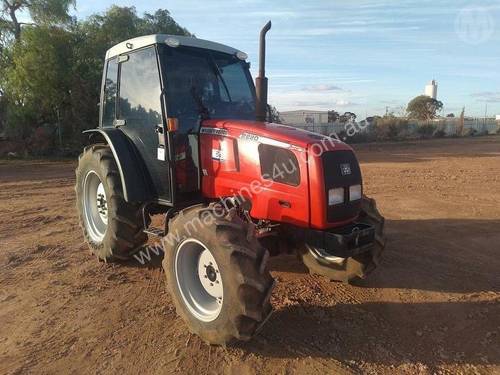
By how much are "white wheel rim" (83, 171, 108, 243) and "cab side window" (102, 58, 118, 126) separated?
2.42 ft

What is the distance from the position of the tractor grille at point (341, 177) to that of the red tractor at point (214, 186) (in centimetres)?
1

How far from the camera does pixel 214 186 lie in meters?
4.52

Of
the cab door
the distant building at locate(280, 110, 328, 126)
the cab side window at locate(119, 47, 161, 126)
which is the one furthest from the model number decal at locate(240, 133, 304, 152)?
the distant building at locate(280, 110, 328, 126)

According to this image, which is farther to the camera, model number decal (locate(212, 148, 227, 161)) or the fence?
the fence

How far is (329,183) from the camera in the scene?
3848 millimetres

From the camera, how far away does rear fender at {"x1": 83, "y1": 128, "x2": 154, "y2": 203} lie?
489 cm

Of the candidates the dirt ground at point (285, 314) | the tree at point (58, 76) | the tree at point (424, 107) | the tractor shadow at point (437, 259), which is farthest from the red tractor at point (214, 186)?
the tree at point (424, 107)

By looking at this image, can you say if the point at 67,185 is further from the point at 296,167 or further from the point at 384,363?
the point at 384,363

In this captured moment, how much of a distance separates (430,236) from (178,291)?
4262mm

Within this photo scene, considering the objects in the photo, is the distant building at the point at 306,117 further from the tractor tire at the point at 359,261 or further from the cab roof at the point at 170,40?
the tractor tire at the point at 359,261

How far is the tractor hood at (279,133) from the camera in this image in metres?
3.96

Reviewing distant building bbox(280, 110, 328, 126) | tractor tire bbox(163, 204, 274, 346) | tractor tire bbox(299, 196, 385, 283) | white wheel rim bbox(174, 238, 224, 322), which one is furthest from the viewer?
distant building bbox(280, 110, 328, 126)

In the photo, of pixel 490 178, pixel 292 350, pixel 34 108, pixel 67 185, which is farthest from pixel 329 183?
pixel 34 108

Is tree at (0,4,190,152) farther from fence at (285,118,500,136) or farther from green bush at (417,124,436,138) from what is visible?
green bush at (417,124,436,138)
